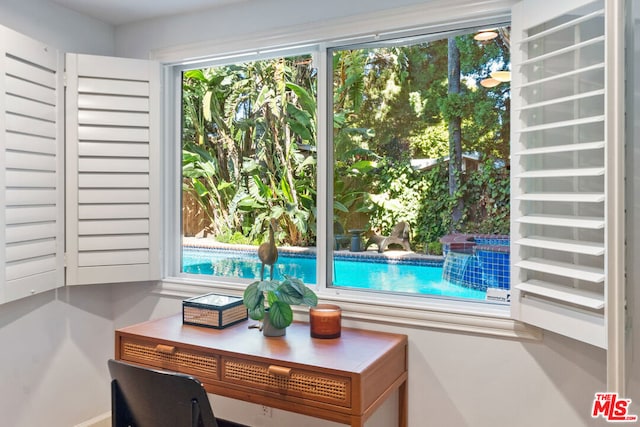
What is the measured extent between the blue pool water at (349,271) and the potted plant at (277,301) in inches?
17.2

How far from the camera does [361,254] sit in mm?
2457

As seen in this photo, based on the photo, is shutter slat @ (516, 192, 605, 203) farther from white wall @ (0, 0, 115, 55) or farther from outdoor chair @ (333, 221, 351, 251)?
white wall @ (0, 0, 115, 55)

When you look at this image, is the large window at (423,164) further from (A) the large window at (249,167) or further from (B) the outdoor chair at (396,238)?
(A) the large window at (249,167)

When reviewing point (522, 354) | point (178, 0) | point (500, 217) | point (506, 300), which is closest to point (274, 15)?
point (178, 0)

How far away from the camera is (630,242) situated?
1.62 meters

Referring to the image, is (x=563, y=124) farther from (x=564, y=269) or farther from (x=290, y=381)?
(x=290, y=381)

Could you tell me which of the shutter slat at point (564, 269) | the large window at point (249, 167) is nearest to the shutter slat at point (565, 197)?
the shutter slat at point (564, 269)

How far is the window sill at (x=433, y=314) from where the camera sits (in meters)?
2.00

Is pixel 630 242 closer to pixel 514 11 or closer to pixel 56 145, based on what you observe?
pixel 514 11

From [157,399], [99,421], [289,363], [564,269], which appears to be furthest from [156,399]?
[99,421]

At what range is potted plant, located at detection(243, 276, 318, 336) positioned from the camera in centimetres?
206

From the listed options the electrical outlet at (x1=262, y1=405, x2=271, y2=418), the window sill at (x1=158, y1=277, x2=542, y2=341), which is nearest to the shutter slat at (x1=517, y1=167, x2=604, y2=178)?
the window sill at (x1=158, y1=277, x2=542, y2=341)

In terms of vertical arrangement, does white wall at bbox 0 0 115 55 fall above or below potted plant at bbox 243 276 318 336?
above

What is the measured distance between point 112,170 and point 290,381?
5.20 ft
